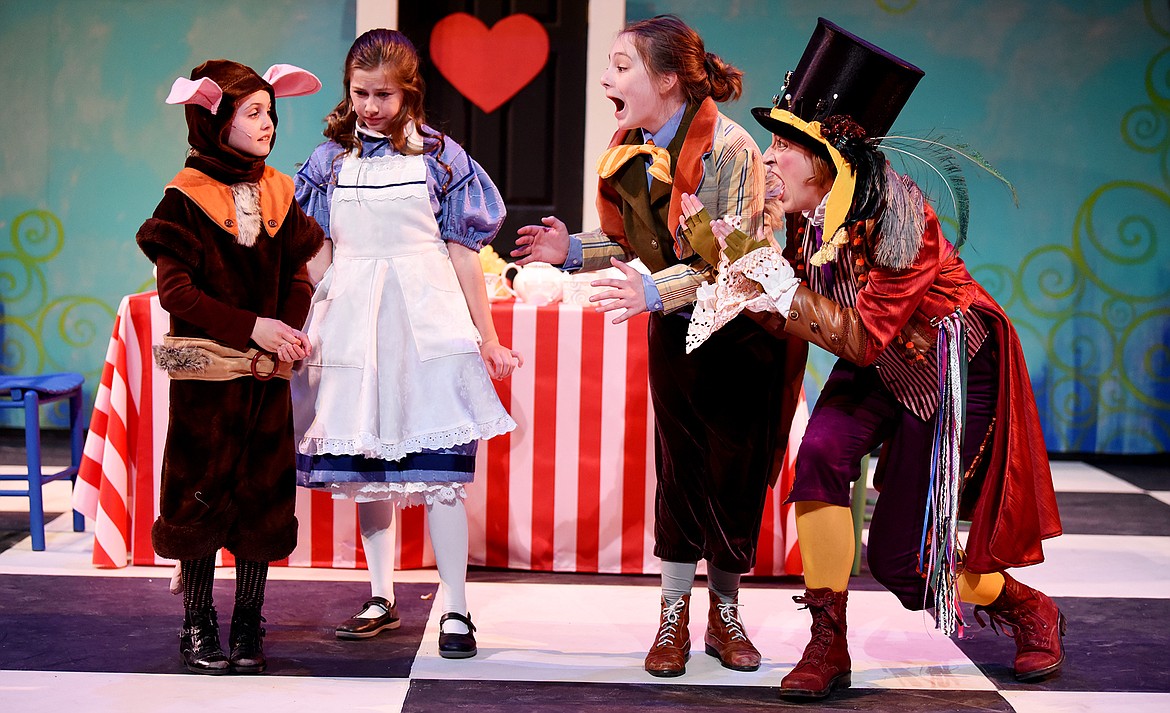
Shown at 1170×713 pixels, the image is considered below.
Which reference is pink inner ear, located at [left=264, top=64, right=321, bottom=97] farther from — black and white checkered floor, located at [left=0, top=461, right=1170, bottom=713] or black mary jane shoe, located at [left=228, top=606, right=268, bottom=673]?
black and white checkered floor, located at [left=0, top=461, right=1170, bottom=713]

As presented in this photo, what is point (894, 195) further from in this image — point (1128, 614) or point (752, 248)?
point (1128, 614)

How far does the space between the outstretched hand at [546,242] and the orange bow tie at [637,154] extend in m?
0.15

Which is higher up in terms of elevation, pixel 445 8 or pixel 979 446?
pixel 445 8

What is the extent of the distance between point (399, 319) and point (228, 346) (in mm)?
383

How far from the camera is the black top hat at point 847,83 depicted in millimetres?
2295

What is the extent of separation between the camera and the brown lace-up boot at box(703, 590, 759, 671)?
2656mm

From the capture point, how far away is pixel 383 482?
271cm

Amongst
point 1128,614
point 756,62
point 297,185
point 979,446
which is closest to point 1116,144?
point 756,62

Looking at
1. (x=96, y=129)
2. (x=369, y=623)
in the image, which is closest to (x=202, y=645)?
(x=369, y=623)

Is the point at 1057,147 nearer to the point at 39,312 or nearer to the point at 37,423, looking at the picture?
the point at 37,423

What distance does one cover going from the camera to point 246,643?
2.58m

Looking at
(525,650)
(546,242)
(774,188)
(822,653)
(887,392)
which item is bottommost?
(525,650)

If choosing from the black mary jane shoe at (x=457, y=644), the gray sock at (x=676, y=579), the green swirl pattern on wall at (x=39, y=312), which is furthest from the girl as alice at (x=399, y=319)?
the green swirl pattern on wall at (x=39, y=312)

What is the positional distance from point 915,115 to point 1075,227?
877 millimetres
